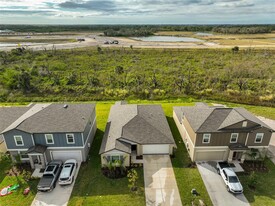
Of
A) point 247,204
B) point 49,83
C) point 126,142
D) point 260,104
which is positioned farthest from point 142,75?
point 247,204

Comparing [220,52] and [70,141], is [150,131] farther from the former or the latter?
[220,52]

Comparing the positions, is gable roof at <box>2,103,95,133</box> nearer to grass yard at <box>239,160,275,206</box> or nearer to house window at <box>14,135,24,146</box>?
house window at <box>14,135,24,146</box>

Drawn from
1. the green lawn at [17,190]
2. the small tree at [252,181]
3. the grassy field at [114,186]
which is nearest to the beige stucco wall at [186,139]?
the grassy field at [114,186]

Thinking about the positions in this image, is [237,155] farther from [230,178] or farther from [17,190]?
[17,190]

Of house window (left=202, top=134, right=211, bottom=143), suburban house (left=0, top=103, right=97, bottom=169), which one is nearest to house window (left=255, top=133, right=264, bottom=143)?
house window (left=202, top=134, right=211, bottom=143)

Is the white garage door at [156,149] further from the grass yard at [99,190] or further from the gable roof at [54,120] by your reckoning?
the gable roof at [54,120]
